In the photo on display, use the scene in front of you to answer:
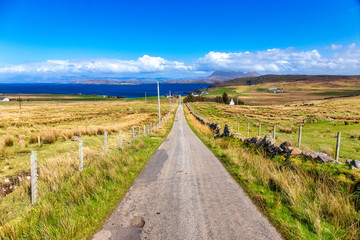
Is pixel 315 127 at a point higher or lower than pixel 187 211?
lower

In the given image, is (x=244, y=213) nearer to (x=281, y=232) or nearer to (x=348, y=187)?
(x=281, y=232)

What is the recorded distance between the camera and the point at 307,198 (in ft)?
19.8

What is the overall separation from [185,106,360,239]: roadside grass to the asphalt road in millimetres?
439

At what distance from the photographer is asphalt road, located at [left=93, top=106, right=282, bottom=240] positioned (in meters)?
4.75

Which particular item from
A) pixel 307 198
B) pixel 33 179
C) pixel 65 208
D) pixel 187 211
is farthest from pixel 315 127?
pixel 33 179

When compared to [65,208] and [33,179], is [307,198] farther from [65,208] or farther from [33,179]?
[33,179]

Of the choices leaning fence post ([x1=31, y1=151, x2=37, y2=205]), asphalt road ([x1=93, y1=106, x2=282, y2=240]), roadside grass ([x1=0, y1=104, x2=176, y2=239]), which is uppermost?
leaning fence post ([x1=31, y1=151, x2=37, y2=205])

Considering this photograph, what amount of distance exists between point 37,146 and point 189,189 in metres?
15.0

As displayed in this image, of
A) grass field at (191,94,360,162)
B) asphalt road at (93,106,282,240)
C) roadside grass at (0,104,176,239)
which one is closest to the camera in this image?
roadside grass at (0,104,176,239)

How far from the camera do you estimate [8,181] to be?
8758 mm

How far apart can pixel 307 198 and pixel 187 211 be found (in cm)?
356

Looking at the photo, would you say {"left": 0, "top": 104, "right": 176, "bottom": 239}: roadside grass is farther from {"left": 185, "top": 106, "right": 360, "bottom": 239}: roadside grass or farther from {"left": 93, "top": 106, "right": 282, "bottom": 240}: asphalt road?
Result: {"left": 185, "top": 106, "right": 360, "bottom": 239}: roadside grass

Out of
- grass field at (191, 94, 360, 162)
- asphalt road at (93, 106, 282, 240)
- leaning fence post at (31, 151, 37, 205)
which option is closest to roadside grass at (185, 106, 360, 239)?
asphalt road at (93, 106, 282, 240)

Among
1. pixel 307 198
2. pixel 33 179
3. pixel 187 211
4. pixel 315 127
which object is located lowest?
pixel 315 127
